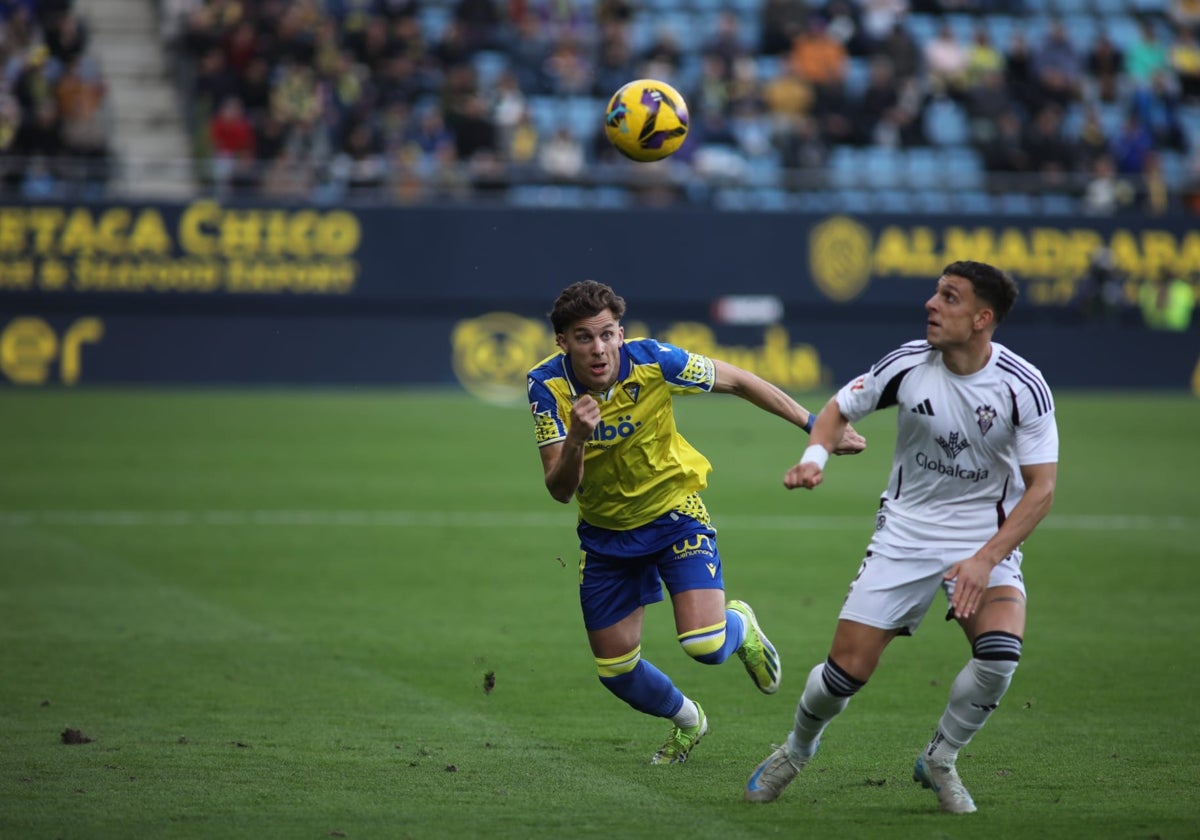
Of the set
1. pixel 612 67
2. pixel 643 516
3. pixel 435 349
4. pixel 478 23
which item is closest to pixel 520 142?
pixel 612 67

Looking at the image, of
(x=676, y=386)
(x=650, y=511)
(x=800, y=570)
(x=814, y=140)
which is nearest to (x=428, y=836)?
(x=650, y=511)

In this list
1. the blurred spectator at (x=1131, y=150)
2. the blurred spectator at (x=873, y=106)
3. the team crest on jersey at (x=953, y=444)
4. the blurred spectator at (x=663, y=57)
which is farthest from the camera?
the blurred spectator at (x=1131, y=150)

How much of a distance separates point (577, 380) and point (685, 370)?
49 centimetres

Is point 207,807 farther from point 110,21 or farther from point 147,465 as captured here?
point 110,21

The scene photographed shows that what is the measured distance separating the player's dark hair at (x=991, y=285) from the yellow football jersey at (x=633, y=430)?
1327 mm

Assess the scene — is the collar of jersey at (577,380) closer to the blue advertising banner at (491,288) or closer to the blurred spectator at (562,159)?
the blue advertising banner at (491,288)

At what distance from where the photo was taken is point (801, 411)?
7023 millimetres

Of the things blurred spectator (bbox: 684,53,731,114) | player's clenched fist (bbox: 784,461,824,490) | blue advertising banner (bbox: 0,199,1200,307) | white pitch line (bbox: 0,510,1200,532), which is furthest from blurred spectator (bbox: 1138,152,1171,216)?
player's clenched fist (bbox: 784,461,824,490)

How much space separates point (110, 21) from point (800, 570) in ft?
68.4

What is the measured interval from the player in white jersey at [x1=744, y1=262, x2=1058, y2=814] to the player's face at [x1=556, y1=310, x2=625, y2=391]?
38.9 inches

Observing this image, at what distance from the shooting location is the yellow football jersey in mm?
7094

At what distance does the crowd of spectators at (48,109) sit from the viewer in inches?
961

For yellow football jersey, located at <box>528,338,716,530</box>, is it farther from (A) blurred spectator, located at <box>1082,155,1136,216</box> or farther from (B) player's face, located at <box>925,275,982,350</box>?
(A) blurred spectator, located at <box>1082,155,1136,216</box>

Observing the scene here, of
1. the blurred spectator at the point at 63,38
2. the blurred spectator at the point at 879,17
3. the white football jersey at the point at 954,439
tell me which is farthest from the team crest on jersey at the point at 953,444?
the blurred spectator at the point at 879,17
